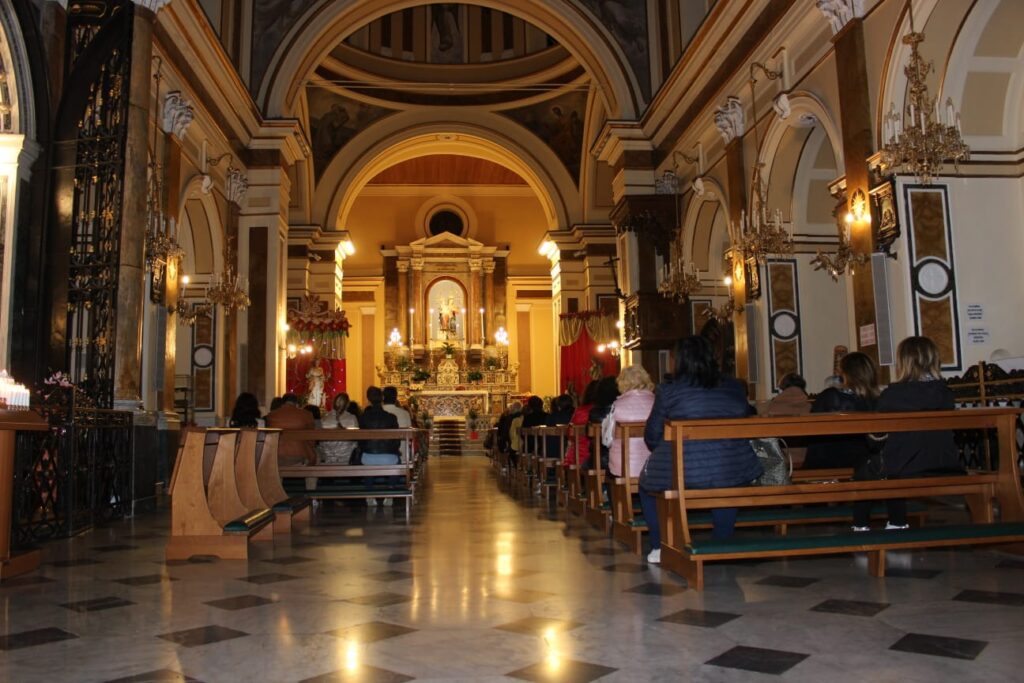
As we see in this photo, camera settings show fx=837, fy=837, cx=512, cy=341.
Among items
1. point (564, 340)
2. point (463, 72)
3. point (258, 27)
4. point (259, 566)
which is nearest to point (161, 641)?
point (259, 566)

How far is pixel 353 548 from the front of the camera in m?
4.85

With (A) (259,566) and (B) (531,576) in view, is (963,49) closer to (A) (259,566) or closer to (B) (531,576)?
(B) (531,576)

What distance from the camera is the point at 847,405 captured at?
16.4ft

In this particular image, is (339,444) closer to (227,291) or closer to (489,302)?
(227,291)

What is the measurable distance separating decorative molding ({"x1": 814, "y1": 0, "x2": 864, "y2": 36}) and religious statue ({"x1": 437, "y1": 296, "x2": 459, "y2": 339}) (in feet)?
56.8

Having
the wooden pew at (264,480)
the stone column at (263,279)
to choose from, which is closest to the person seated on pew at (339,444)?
the wooden pew at (264,480)

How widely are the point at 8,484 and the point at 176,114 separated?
6.40 m

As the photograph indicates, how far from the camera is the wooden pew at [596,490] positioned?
5536mm

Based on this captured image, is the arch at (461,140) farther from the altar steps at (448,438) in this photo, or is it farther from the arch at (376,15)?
the altar steps at (448,438)

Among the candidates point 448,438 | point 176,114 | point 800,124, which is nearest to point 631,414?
point 800,124

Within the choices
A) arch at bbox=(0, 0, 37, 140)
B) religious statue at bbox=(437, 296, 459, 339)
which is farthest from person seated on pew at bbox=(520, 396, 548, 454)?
religious statue at bbox=(437, 296, 459, 339)

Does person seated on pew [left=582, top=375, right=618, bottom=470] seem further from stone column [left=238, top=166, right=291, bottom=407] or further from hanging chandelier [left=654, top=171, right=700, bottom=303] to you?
stone column [left=238, top=166, right=291, bottom=407]

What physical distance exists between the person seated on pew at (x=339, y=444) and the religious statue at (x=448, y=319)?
52.9ft

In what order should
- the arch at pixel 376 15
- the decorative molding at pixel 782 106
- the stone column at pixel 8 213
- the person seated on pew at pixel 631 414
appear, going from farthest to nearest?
the arch at pixel 376 15 → the decorative molding at pixel 782 106 → the stone column at pixel 8 213 → the person seated on pew at pixel 631 414
